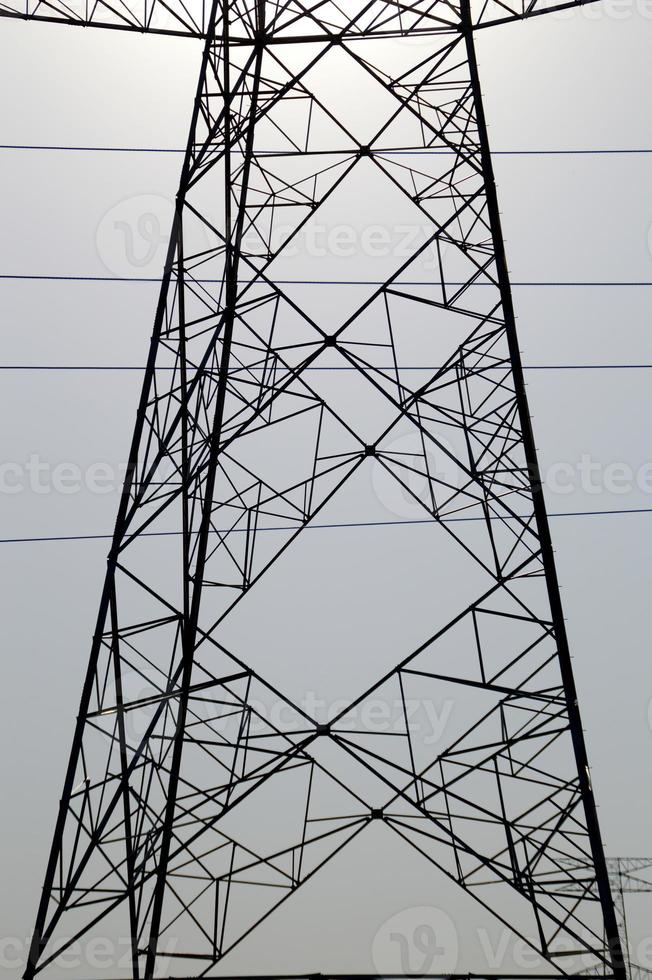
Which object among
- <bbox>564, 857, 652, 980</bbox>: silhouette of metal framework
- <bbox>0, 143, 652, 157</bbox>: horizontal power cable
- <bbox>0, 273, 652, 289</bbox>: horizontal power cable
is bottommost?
<bbox>564, 857, 652, 980</bbox>: silhouette of metal framework

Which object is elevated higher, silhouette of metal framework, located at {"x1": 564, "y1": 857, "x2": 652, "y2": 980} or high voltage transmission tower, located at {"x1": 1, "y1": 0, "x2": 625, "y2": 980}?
high voltage transmission tower, located at {"x1": 1, "y1": 0, "x2": 625, "y2": 980}

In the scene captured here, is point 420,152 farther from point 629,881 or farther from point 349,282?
point 629,881

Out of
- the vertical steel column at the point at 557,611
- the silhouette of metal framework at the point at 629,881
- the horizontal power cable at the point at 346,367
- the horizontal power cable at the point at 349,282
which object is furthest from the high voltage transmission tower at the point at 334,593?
the vertical steel column at the point at 557,611

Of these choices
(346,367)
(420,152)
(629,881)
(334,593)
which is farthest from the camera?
(420,152)

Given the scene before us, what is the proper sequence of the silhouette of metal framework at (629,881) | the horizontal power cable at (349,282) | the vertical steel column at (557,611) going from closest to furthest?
the vertical steel column at (557,611)
the silhouette of metal framework at (629,881)
the horizontal power cable at (349,282)

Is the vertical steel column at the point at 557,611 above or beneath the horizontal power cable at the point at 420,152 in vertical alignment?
beneath

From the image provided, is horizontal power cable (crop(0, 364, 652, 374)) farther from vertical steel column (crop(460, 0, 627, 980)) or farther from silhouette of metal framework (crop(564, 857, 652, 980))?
silhouette of metal framework (crop(564, 857, 652, 980))

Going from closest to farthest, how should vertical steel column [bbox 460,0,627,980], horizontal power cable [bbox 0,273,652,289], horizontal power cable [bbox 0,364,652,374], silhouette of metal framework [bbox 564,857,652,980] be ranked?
vertical steel column [bbox 460,0,627,980] < silhouette of metal framework [bbox 564,857,652,980] < horizontal power cable [bbox 0,364,652,374] < horizontal power cable [bbox 0,273,652,289]

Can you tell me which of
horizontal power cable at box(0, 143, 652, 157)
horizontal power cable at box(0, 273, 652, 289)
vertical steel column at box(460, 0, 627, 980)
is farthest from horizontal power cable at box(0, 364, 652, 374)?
vertical steel column at box(460, 0, 627, 980)

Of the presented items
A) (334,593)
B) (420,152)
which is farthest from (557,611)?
(420,152)

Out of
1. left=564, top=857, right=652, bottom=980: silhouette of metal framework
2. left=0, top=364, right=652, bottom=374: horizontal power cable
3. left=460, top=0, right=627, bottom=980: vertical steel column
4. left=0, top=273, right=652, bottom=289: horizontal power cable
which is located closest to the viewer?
left=460, top=0, right=627, bottom=980: vertical steel column

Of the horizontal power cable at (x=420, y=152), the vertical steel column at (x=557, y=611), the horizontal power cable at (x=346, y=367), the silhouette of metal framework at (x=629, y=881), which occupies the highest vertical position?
the horizontal power cable at (x=420, y=152)

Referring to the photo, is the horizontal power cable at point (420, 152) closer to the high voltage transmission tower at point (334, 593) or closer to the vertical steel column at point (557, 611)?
the high voltage transmission tower at point (334, 593)

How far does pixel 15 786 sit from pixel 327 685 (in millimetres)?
4698
